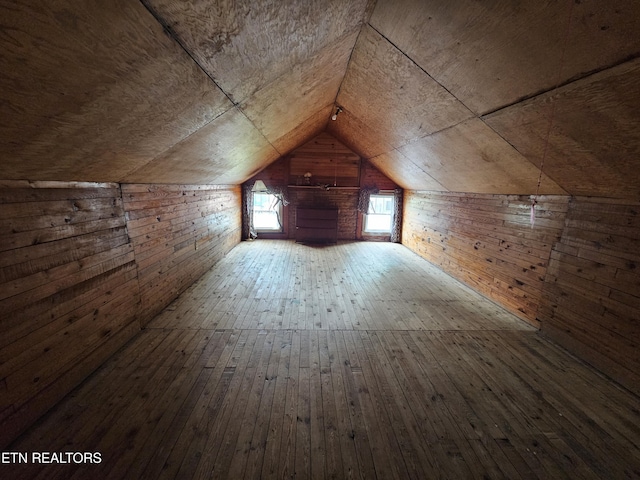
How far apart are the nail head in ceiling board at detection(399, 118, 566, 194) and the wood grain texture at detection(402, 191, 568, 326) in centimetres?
27

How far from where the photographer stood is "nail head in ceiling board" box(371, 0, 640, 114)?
1.37m

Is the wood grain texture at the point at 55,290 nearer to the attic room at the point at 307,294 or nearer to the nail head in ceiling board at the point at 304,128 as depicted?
the attic room at the point at 307,294

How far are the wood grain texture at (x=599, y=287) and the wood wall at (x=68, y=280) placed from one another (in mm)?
4863

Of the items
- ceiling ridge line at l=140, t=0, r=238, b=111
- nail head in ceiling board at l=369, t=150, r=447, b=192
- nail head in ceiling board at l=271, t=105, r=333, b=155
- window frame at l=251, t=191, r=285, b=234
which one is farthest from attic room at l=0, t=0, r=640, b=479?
window frame at l=251, t=191, r=285, b=234

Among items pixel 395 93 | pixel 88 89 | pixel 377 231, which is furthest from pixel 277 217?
pixel 88 89

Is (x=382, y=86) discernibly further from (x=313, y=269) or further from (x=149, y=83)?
(x=313, y=269)

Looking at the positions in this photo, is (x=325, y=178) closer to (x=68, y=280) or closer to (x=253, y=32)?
(x=253, y=32)

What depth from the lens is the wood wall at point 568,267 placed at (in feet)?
8.18

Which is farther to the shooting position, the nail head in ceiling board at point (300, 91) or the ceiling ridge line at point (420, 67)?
the nail head in ceiling board at point (300, 91)

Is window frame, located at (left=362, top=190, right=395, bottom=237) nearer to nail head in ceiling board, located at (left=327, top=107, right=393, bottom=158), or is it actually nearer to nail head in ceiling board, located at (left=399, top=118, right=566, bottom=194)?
nail head in ceiling board, located at (left=327, top=107, right=393, bottom=158)

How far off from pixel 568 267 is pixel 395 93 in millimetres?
2842

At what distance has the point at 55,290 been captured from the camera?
2115 millimetres

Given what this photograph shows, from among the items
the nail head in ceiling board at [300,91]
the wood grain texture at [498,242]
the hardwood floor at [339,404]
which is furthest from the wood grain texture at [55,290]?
the wood grain texture at [498,242]

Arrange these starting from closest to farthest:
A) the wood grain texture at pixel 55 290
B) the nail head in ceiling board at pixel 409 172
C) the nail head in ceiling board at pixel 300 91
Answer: the wood grain texture at pixel 55 290 → the nail head in ceiling board at pixel 300 91 → the nail head in ceiling board at pixel 409 172
